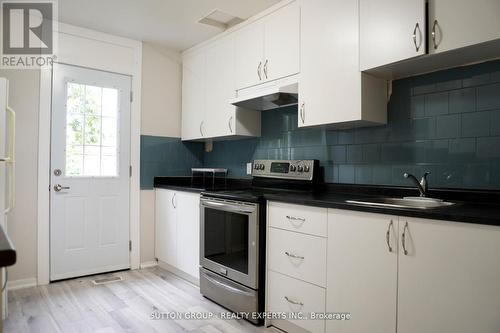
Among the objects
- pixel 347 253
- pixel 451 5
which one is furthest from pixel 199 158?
pixel 451 5

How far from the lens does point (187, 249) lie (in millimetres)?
3000

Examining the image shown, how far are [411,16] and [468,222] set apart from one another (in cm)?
114

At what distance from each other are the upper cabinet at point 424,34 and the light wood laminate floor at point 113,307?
191 cm

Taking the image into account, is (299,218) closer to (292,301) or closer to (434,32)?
(292,301)

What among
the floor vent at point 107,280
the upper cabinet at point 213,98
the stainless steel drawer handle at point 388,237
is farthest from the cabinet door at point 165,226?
the stainless steel drawer handle at point 388,237

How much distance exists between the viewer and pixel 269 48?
8.72 feet

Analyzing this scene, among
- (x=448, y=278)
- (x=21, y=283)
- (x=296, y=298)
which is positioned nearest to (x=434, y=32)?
(x=448, y=278)

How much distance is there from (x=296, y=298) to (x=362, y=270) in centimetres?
53

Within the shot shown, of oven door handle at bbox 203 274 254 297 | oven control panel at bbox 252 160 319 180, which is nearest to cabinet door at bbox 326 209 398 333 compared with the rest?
oven door handle at bbox 203 274 254 297

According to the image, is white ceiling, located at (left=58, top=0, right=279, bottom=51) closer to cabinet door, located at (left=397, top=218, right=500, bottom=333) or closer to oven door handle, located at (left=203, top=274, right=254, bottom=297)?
cabinet door, located at (left=397, top=218, right=500, bottom=333)

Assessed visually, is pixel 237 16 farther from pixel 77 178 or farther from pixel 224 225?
pixel 77 178

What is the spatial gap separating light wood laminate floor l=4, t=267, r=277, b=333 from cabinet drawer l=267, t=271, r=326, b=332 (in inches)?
9.0

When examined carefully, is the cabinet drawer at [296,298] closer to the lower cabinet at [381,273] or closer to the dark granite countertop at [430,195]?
the lower cabinet at [381,273]

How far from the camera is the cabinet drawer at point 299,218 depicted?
1.89m
